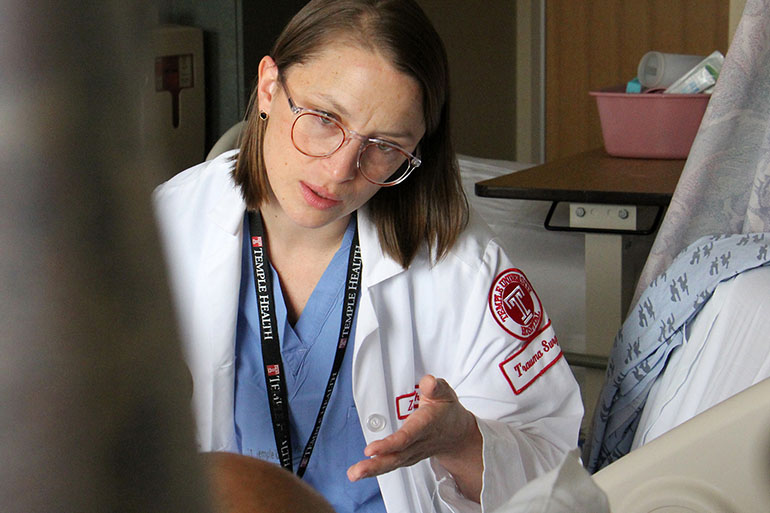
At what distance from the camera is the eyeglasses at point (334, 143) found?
3.96 ft

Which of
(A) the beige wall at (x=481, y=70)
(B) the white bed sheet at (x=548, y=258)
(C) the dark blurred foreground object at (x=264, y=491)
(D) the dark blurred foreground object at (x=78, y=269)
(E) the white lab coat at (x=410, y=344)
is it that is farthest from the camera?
(A) the beige wall at (x=481, y=70)

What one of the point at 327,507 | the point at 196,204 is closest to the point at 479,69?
the point at 196,204

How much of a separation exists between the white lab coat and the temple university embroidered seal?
0.01 m

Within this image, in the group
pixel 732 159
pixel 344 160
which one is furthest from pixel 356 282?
pixel 732 159

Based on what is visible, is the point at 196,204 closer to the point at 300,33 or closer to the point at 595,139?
the point at 300,33

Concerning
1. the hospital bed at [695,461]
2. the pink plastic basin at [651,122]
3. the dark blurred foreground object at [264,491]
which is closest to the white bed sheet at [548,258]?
the pink plastic basin at [651,122]

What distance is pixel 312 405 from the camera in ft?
4.37

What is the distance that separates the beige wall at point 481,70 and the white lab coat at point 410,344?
11.9 ft

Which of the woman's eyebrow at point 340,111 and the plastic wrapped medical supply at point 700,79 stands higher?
the plastic wrapped medical supply at point 700,79

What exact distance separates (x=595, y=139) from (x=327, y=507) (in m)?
5.20

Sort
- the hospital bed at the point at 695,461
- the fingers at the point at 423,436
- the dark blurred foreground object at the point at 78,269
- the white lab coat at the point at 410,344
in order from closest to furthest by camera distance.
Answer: the dark blurred foreground object at the point at 78,269 → the hospital bed at the point at 695,461 → the fingers at the point at 423,436 → the white lab coat at the point at 410,344

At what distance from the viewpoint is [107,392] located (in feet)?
0.44

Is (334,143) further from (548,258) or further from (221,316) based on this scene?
(548,258)

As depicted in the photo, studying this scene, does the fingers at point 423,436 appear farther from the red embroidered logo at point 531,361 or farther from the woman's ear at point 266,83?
the woman's ear at point 266,83
